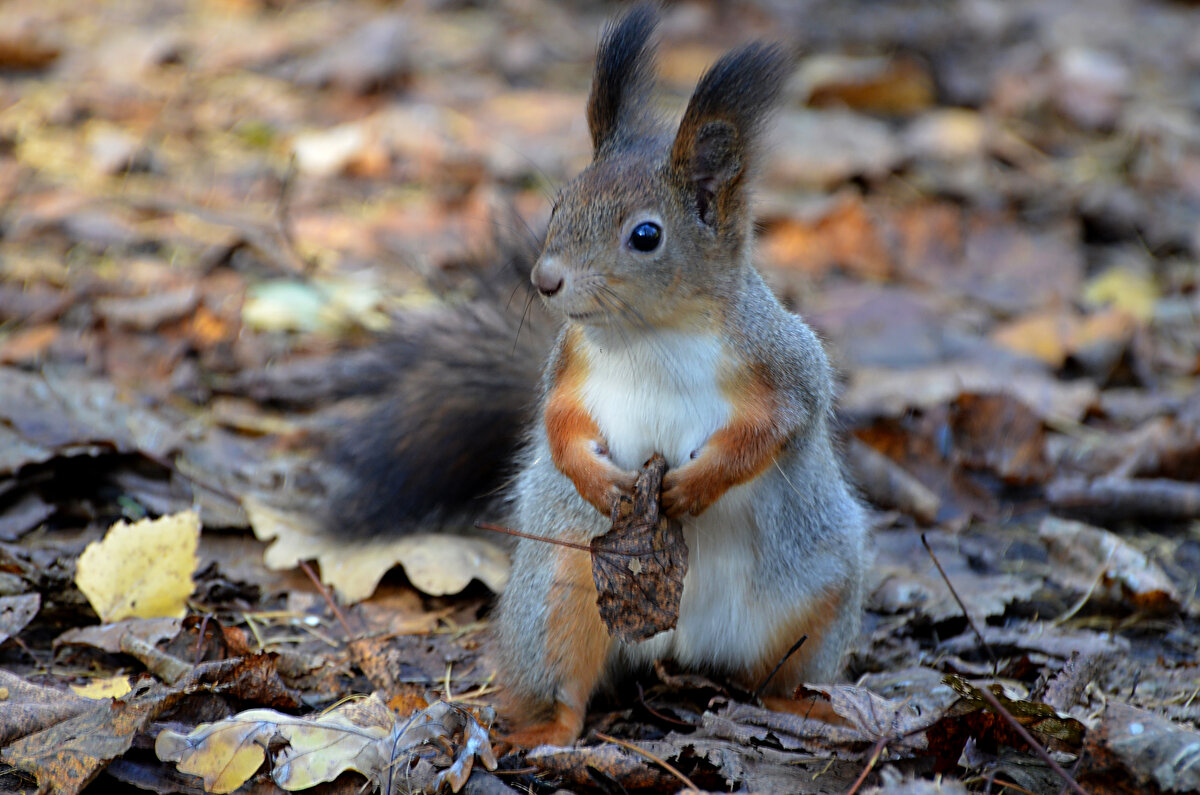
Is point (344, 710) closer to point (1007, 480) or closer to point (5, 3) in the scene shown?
point (1007, 480)

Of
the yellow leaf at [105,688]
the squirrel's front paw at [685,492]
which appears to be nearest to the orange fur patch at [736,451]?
the squirrel's front paw at [685,492]

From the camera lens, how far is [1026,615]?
235 centimetres

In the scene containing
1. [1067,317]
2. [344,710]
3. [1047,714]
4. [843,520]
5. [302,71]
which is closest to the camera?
[1047,714]

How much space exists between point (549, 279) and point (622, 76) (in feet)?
1.41

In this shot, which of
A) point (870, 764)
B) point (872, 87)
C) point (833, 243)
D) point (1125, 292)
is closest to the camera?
point (870, 764)

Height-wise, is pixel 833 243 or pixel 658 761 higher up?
pixel 833 243

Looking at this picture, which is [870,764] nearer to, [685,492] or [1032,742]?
[1032,742]

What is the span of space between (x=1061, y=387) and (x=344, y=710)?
8.16 ft

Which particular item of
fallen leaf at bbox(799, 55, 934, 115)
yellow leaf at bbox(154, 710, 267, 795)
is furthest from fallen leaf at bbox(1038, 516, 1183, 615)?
fallen leaf at bbox(799, 55, 934, 115)

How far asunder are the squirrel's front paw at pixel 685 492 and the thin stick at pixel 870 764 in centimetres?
43

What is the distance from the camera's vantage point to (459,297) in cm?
281

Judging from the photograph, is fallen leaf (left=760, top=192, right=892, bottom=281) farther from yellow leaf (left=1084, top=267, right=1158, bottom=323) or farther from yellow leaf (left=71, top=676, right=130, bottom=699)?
yellow leaf (left=71, top=676, right=130, bottom=699)

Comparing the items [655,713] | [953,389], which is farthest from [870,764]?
[953,389]

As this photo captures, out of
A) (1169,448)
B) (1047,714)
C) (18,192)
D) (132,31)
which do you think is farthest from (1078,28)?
(1047,714)
